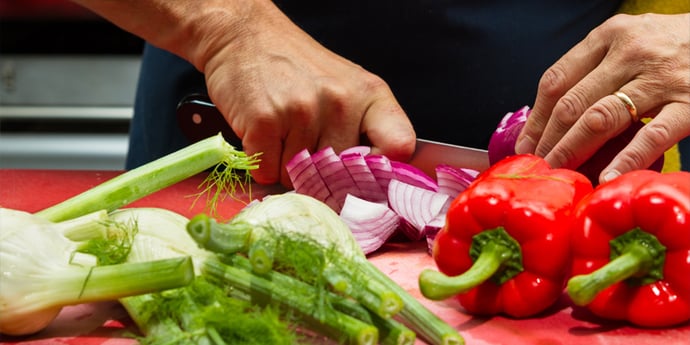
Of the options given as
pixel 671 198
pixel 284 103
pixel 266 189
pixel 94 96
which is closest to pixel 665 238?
pixel 671 198

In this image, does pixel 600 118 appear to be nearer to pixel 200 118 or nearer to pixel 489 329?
pixel 489 329

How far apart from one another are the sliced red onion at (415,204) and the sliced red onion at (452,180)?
0.01 metres

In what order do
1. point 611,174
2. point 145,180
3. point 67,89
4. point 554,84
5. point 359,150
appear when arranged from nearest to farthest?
point 145,180 → point 611,174 → point 554,84 → point 359,150 → point 67,89

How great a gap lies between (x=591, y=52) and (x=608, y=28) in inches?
2.0

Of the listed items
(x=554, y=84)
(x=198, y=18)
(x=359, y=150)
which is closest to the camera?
(x=554, y=84)

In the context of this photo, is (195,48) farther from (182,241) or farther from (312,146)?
(182,241)

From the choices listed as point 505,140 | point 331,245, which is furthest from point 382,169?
point 331,245

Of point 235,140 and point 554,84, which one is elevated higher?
point 554,84

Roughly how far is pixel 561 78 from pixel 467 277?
2.03 ft

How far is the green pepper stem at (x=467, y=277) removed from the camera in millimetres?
1194

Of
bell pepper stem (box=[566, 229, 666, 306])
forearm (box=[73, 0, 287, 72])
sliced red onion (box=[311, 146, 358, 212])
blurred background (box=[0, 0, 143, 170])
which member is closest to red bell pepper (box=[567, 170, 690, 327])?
bell pepper stem (box=[566, 229, 666, 306])

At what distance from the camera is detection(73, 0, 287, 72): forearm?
1.96 metres

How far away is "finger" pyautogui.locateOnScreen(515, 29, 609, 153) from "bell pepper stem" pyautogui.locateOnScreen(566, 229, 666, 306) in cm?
52

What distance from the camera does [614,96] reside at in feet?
5.39
